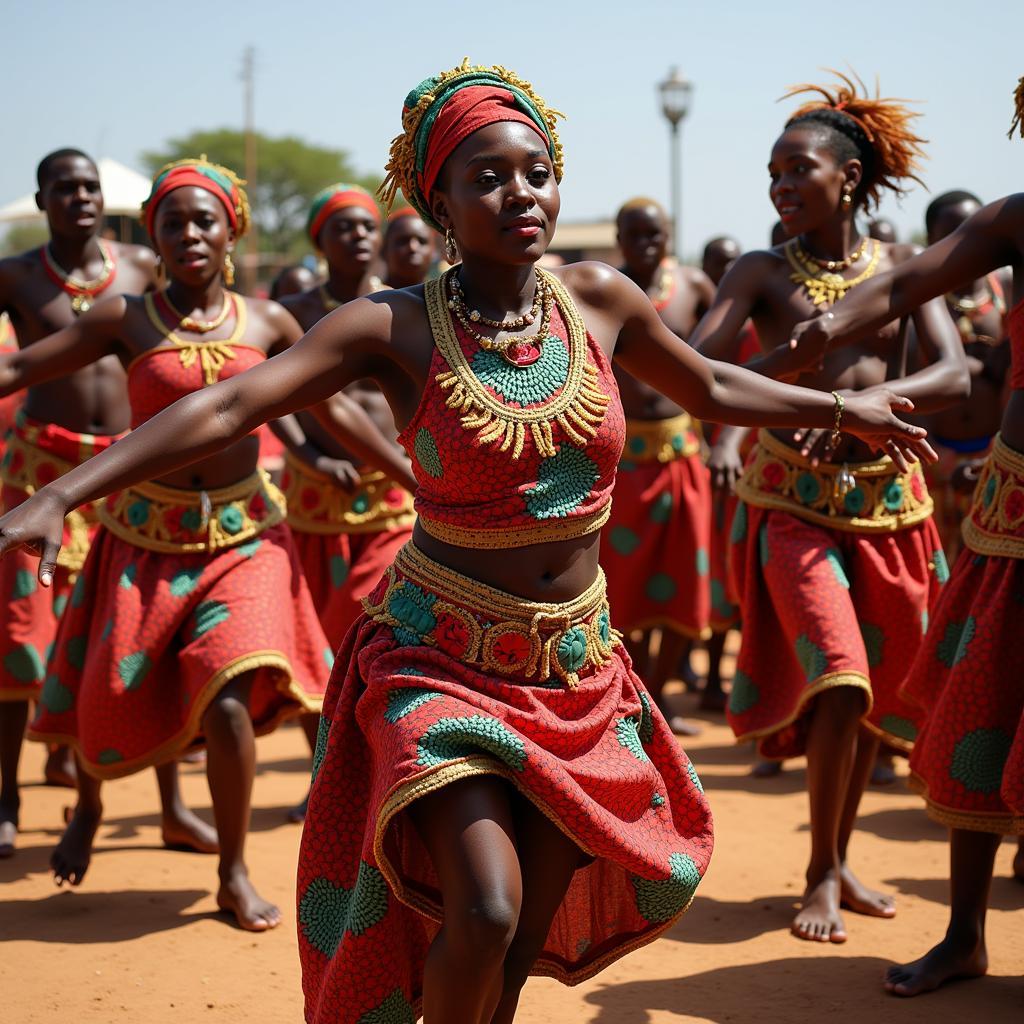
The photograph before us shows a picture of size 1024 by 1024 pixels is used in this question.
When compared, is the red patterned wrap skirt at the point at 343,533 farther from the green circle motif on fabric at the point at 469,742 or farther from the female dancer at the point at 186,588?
the green circle motif on fabric at the point at 469,742

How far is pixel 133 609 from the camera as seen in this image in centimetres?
538

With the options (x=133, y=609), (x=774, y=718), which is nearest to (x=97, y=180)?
(x=133, y=609)

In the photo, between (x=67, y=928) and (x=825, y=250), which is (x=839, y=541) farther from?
(x=67, y=928)

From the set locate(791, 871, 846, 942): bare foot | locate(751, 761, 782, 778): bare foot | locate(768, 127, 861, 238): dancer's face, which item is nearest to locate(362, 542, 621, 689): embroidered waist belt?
locate(791, 871, 846, 942): bare foot

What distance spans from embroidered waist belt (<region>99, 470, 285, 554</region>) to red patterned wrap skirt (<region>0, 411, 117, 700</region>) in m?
1.05

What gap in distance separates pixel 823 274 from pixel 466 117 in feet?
7.82

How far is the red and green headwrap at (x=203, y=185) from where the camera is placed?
5566 millimetres

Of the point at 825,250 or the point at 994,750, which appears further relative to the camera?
the point at 825,250

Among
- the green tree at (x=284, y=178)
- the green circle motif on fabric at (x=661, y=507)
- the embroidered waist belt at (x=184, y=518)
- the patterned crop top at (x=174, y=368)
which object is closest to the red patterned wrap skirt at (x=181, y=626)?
the embroidered waist belt at (x=184, y=518)

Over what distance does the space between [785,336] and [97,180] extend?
3.43 metres

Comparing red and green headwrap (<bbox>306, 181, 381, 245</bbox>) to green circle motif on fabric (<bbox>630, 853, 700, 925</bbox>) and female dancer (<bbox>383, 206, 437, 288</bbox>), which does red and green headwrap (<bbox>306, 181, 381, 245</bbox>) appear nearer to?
female dancer (<bbox>383, 206, 437, 288</bbox>)

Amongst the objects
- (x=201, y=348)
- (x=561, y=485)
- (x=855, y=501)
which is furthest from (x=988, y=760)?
(x=201, y=348)

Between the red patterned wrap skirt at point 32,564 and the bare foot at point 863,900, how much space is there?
11.6 ft

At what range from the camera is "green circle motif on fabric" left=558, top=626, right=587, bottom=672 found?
3455mm
